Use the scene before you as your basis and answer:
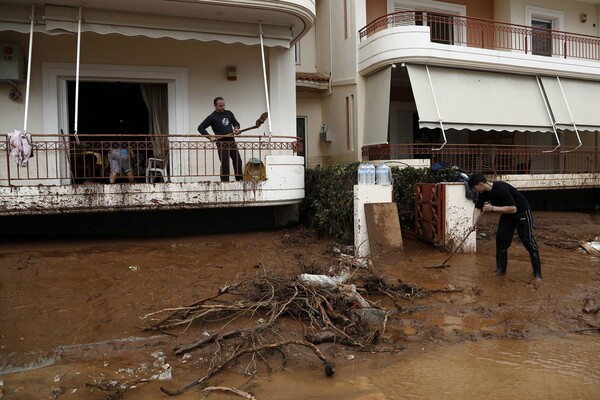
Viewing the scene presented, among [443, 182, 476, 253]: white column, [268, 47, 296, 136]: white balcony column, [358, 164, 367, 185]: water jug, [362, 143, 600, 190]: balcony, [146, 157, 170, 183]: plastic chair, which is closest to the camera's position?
[358, 164, 367, 185]: water jug

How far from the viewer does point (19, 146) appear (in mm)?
6875

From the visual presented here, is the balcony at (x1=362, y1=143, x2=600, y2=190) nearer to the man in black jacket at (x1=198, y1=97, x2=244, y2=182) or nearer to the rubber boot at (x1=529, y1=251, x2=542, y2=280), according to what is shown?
the man in black jacket at (x1=198, y1=97, x2=244, y2=182)

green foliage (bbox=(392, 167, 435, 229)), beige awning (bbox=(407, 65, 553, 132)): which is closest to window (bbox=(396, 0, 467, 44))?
beige awning (bbox=(407, 65, 553, 132))

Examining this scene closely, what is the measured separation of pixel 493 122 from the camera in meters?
11.7

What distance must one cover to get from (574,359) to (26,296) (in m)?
5.79

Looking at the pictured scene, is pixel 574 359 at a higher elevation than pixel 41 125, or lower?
lower

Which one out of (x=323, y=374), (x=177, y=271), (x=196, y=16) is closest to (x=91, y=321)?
(x=177, y=271)

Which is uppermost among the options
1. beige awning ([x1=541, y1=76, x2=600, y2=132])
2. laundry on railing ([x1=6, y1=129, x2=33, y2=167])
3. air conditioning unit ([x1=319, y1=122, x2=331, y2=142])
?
beige awning ([x1=541, y1=76, x2=600, y2=132])

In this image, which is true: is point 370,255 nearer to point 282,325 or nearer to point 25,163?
point 282,325

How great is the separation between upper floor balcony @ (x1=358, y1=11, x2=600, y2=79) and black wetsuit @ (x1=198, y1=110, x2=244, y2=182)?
4740 millimetres

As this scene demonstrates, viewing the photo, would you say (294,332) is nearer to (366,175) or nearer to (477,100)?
(366,175)

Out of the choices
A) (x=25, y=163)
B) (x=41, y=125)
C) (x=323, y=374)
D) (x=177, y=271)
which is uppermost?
(x=41, y=125)

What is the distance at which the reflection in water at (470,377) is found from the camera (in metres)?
3.45

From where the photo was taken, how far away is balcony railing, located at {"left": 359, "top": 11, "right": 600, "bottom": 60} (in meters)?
12.5
